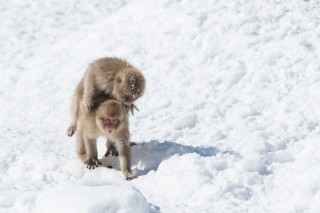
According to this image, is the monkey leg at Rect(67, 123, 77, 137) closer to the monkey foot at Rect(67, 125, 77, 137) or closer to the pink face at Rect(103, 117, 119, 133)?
the monkey foot at Rect(67, 125, 77, 137)

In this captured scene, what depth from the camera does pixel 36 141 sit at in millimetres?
7699

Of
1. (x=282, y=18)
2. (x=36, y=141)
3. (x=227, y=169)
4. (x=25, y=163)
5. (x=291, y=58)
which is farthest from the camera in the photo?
(x=282, y=18)

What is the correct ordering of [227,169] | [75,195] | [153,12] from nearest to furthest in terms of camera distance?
[75,195], [227,169], [153,12]

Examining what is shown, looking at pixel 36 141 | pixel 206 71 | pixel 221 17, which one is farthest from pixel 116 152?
pixel 221 17

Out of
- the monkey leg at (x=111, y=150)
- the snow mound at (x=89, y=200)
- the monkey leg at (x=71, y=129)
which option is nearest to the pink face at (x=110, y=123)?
the monkey leg at (x=111, y=150)

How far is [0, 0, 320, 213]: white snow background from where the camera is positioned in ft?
18.6

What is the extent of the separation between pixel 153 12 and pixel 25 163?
4856mm

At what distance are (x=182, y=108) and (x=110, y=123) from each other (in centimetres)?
178

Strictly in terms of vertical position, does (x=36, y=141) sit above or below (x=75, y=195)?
below

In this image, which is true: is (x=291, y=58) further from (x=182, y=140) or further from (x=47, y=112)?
(x=47, y=112)

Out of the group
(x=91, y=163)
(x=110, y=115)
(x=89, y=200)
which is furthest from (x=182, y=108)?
(x=89, y=200)

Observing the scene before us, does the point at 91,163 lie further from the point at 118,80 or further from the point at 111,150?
the point at 118,80

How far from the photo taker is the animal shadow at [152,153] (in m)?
6.67

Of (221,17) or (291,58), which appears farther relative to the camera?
(221,17)
